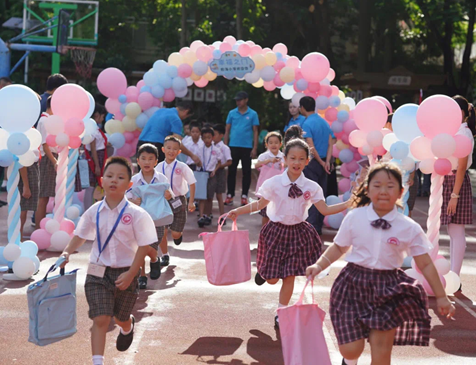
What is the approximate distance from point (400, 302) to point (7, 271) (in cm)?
504

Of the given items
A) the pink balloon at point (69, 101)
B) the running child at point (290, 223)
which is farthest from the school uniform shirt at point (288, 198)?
the pink balloon at point (69, 101)

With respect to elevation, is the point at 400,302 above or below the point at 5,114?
below

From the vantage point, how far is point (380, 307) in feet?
14.1

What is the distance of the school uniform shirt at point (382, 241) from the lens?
4.33m

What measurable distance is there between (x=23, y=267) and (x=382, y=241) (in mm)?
4490

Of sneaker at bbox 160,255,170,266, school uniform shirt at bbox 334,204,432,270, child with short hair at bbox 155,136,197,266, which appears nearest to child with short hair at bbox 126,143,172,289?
child with short hair at bbox 155,136,197,266

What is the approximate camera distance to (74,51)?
28938mm

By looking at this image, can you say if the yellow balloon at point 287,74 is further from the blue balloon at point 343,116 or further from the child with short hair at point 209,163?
the child with short hair at point 209,163

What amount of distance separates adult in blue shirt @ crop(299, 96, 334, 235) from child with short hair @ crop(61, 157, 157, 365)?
244 inches

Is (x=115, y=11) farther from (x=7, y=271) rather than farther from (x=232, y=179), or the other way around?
(x=7, y=271)

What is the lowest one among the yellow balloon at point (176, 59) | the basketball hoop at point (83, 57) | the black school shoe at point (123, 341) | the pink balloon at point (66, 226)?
the black school shoe at point (123, 341)

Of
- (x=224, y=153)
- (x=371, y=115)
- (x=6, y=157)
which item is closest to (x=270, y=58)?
(x=224, y=153)

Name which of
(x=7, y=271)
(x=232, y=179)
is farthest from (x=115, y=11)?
(x=7, y=271)

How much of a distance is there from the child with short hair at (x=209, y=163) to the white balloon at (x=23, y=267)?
4.80 m
